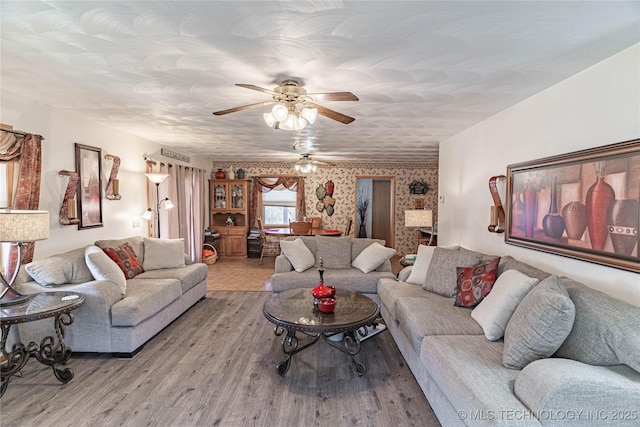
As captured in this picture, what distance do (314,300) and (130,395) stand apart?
1.60m

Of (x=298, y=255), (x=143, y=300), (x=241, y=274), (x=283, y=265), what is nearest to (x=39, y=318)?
(x=143, y=300)

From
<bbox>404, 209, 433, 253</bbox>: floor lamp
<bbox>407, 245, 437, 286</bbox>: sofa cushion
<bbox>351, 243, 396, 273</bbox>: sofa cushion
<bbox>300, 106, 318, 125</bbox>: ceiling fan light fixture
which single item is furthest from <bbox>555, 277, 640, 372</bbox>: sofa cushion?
<bbox>404, 209, 433, 253</bbox>: floor lamp

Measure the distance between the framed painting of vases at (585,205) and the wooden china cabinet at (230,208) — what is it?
6.20 m

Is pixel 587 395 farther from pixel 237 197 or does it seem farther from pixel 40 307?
pixel 237 197

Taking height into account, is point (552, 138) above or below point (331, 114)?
below

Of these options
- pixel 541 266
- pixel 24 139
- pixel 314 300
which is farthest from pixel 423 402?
pixel 24 139

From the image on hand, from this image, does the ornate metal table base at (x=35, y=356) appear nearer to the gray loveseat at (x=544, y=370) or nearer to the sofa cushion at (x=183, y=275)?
the sofa cushion at (x=183, y=275)

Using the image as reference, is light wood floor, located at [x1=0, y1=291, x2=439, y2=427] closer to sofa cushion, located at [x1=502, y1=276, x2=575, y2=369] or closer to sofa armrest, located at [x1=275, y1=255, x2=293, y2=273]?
sofa cushion, located at [x1=502, y1=276, x2=575, y2=369]

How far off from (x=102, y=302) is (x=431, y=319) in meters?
2.80

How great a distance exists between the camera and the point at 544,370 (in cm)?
158

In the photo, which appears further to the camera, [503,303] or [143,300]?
[143,300]

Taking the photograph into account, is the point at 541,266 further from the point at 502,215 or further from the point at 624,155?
the point at 624,155

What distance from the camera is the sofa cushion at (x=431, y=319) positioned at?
2426 mm

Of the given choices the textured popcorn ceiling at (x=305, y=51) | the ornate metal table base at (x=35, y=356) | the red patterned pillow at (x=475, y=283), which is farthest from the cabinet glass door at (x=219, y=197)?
the red patterned pillow at (x=475, y=283)
